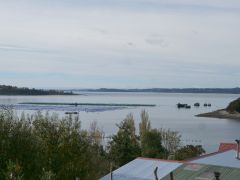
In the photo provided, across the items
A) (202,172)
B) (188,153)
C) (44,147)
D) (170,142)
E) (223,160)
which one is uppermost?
(44,147)

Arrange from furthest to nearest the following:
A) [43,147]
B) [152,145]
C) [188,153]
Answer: [152,145] → [188,153] → [43,147]

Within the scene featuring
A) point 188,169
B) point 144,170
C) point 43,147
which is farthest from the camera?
point 144,170

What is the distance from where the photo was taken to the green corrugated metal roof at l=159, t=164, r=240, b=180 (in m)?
13.2

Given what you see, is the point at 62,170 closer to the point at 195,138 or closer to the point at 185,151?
the point at 185,151

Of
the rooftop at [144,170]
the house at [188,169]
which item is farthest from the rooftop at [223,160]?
the rooftop at [144,170]

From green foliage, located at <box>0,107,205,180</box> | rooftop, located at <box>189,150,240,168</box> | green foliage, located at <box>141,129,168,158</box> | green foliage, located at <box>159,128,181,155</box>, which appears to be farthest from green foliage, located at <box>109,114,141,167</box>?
green foliage, located at <box>0,107,205,180</box>

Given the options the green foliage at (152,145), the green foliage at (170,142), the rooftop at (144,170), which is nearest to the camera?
the rooftop at (144,170)

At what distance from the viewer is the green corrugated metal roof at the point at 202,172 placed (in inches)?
522

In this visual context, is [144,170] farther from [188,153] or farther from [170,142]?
[170,142]

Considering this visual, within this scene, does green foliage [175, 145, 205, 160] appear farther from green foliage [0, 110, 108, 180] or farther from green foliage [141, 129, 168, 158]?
green foliage [0, 110, 108, 180]

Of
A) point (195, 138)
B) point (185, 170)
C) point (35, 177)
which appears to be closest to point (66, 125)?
point (35, 177)

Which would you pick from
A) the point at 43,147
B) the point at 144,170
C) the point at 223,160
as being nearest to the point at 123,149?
the point at 144,170

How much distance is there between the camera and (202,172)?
1371 cm

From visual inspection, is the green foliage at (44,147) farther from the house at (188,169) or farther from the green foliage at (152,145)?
the green foliage at (152,145)
